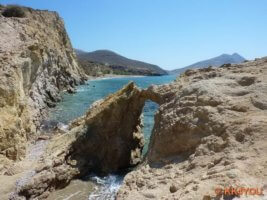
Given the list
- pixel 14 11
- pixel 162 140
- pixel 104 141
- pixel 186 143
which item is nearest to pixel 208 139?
pixel 186 143

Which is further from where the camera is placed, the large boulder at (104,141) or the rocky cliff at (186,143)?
the large boulder at (104,141)

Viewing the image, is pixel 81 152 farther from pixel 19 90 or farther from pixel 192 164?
pixel 192 164

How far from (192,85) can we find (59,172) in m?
6.61

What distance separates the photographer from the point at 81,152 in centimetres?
1700

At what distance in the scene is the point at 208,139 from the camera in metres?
10.4

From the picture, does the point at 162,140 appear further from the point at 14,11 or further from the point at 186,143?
the point at 14,11

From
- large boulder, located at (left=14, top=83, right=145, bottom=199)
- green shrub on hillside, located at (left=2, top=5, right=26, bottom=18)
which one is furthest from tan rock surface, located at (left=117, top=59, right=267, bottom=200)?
green shrub on hillside, located at (left=2, top=5, right=26, bottom=18)

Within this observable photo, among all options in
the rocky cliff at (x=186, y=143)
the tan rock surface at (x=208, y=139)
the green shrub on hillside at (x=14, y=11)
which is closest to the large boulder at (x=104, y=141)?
the rocky cliff at (x=186, y=143)

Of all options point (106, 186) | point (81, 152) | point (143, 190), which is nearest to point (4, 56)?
point (81, 152)

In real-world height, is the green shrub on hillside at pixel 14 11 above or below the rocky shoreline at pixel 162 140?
above

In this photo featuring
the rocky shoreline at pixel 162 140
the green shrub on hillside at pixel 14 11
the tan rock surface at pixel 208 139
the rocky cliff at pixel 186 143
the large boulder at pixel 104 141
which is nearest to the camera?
the tan rock surface at pixel 208 139

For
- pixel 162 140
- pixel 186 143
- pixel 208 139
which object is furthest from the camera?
pixel 162 140

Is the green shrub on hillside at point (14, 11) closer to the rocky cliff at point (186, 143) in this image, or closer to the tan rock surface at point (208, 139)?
the rocky cliff at point (186, 143)

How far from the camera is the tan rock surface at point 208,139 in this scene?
8320 mm
